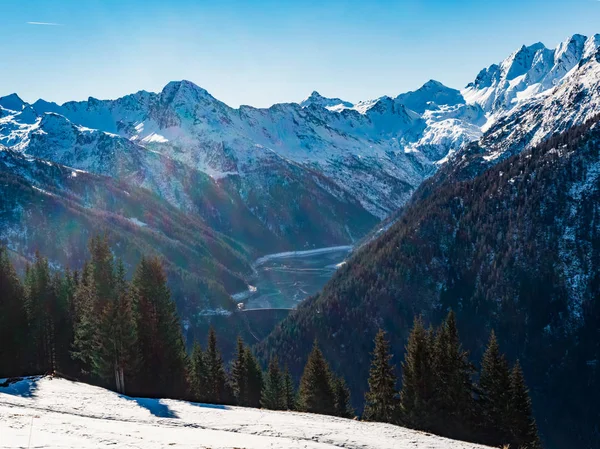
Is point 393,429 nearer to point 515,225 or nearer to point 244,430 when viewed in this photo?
point 244,430

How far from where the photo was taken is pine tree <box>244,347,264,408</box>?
64000 mm

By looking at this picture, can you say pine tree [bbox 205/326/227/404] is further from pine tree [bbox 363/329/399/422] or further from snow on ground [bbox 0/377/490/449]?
snow on ground [bbox 0/377/490/449]

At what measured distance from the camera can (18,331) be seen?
53031 millimetres

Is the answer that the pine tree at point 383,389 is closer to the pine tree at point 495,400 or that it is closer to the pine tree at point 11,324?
the pine tree at point 495,400

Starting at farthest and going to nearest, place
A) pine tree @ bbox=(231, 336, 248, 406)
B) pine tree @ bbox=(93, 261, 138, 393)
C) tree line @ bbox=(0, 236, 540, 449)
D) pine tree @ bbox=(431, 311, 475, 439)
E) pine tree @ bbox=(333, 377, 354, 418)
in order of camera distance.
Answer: pine tree @ bbox=(231, 336, 248, 406), pine tree @ bbox=(333, 377, 354, 418), pine tree @ bbox=(431, 311, 475, 439), tree line @ bbox=(0, 236, 540, 449), pine tree @ bbox=(93, 261, 138, 393)

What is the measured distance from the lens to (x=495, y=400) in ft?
149

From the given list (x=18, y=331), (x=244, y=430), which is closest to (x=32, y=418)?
(x=244, y=430)

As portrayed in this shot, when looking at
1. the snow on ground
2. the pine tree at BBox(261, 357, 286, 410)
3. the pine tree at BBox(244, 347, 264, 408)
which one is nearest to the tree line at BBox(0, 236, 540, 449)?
the pine tree at BBox(261, 357, 286, 410)

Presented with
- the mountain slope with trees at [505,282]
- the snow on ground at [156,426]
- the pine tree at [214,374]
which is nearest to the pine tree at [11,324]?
the snow on ground at [156,426]

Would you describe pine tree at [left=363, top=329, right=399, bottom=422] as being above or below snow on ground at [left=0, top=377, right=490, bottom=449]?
below

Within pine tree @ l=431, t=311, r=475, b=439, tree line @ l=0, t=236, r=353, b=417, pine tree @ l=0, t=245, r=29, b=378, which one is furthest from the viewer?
pine tree @ l=0, t=245, r=29, b=378

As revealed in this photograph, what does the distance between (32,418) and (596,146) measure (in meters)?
172

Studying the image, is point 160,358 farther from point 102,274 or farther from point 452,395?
point 452,395

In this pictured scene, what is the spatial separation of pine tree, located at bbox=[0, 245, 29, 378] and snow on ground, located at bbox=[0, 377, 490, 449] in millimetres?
15786
